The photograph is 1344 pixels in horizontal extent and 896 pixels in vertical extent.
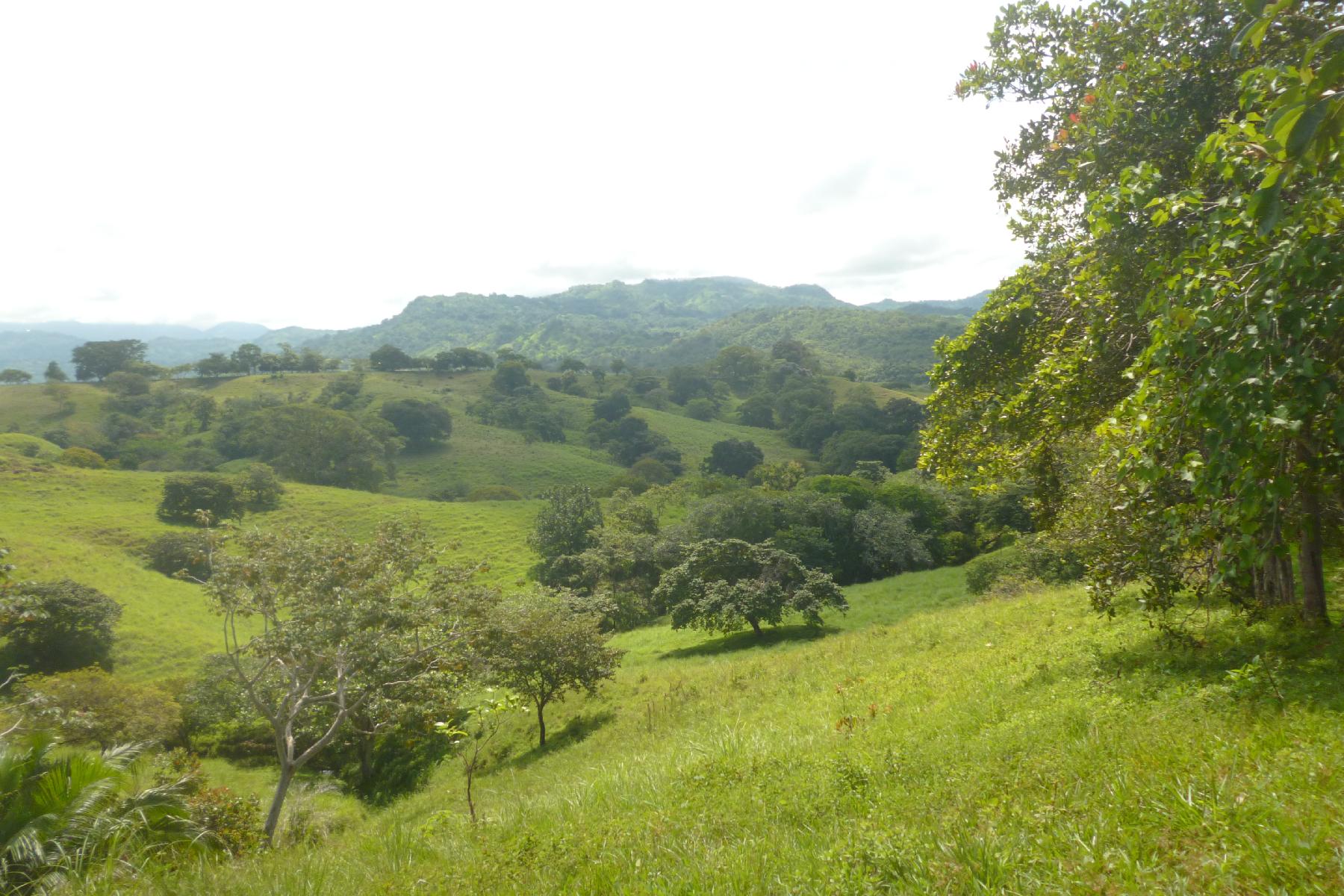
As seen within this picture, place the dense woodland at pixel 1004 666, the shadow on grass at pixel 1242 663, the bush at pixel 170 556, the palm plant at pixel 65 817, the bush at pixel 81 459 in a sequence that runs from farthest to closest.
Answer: the bush at pixel 81 459, the bush at pixel 170 556, the palm plant at pixel 65 817, the shadow on grass at pixel 1242 663, the dense woodland at pixel 1004 666

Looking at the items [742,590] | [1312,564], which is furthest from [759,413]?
[1312,564]

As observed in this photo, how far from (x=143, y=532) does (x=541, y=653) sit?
4984 centimetres

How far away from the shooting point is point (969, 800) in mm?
5121

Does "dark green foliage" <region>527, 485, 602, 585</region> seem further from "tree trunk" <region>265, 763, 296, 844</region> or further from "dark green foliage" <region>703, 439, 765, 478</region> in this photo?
"dark green foliage" <region>703, 439, 765, 478</region>

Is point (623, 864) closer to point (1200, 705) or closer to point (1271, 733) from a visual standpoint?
point (1271, 733)

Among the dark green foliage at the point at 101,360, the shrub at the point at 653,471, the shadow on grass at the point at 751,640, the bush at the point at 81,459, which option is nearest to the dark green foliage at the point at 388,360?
the dark green foliage at the point at 101,360

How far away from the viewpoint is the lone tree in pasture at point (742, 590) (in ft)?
96.3

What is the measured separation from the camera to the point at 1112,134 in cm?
848

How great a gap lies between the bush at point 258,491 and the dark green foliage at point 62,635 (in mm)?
29063

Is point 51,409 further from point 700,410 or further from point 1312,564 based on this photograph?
point 1312,564

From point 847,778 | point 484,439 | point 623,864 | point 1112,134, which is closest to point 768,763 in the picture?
point 847,778

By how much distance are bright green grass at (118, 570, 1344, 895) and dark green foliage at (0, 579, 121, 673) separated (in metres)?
34.9

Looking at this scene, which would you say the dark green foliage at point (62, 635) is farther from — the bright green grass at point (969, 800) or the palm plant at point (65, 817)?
the bright green grass at point (969, 800)

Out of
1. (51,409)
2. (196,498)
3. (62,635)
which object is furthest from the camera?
(51,409)
